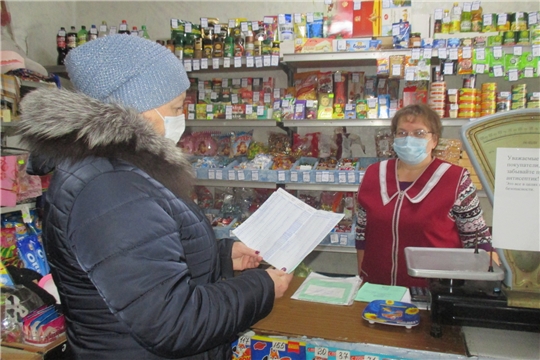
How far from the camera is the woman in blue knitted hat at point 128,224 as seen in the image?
791 millimetres

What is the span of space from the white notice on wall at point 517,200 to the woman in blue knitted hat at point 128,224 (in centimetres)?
56

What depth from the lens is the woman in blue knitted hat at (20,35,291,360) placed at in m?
0.79

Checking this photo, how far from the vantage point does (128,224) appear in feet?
2.58

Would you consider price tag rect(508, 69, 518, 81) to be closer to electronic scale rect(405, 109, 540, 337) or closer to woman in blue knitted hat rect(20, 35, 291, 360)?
electronic scale rect(405, 109, 540, 337)

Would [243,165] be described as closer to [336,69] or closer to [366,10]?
[336,69]

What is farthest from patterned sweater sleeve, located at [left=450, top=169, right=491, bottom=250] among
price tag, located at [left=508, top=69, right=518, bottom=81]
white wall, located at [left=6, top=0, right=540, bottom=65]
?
white wall, located at [left=6, top=0, right=540, bottom=65]

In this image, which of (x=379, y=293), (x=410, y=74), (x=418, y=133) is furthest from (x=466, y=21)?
(x=379, y=293)

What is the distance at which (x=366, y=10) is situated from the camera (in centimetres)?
308

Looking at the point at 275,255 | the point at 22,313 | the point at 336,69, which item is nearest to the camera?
the point at 275,255

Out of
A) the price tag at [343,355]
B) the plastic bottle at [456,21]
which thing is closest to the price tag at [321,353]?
the price tag at [343,355]

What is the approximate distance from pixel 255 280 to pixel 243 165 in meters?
2.49

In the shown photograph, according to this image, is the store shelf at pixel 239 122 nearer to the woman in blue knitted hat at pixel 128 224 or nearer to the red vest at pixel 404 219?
the red vest at pixel 404 219

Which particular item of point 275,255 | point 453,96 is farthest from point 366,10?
point 275,255

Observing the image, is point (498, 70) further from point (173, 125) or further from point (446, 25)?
point (173, 125)
